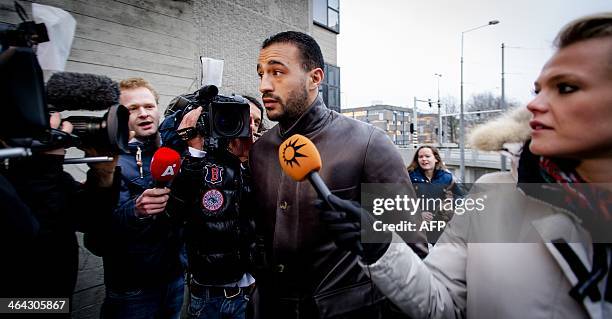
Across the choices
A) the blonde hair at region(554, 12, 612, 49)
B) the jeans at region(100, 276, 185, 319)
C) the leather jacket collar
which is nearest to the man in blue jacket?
the jeans at region(100, 276, 185, 319)

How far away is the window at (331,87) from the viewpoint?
42.5 feet

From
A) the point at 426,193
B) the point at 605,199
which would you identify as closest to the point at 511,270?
the point at 605,199

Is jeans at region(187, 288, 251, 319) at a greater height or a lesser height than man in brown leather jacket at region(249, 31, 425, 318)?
lesser

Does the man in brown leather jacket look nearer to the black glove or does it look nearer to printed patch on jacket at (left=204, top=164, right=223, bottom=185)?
printed patch on jacket at (left=204, top=164, right=223, bottom=185)

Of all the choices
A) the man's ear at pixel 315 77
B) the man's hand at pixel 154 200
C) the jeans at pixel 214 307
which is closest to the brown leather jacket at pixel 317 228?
the man's ear at pixel 315 77

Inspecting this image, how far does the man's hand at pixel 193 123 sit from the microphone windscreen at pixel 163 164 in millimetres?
449

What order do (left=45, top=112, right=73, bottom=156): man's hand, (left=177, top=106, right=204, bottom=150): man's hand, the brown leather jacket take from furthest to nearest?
(left=177, top=106, right=204, bottom=150): man's hand
the brown leather jacket
(left=45, top=112, right=73, bottom=156): man's hand

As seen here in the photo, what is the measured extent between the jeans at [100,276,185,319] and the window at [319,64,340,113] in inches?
441

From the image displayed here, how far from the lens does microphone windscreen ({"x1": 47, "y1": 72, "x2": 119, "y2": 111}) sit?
1.24 m

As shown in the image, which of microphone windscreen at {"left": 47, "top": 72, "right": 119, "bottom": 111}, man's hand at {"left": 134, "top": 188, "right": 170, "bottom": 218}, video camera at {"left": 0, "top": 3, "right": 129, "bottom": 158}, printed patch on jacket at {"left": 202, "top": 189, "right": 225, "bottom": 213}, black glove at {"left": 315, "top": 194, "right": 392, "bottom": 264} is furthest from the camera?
printed patch on jacket at {"left": 202, "top": 189, "right": 225, "bottom": 213}

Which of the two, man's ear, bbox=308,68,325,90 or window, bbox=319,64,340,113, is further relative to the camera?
window, bbox=319,64,340,113

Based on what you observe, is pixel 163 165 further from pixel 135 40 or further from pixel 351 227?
pixel 135 40

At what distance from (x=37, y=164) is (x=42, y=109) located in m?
0.68

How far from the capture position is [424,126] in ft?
256
